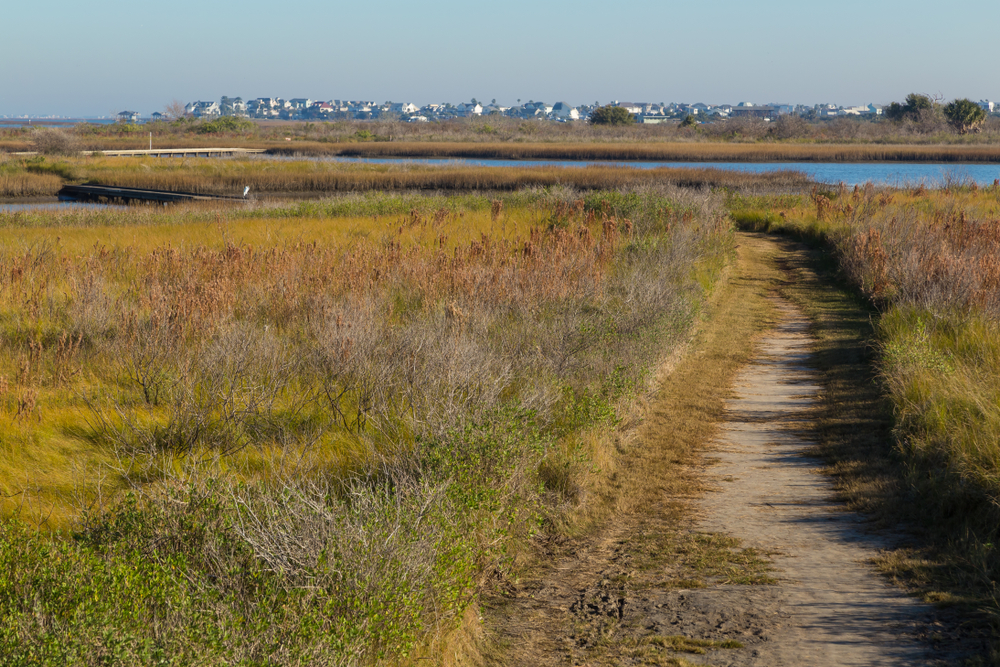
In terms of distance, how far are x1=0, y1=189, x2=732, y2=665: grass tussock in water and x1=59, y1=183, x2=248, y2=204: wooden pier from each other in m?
18.5

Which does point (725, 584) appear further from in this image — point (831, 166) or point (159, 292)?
point (831, 166)

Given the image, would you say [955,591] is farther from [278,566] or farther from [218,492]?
[218,492]

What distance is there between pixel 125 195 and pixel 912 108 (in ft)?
297

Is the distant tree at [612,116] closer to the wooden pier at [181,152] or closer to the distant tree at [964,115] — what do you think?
the distant tree at [964,115]

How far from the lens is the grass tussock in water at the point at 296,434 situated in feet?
12.6

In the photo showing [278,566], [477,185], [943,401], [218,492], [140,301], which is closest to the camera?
[278,566]

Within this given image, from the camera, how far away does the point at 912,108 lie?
96312mm

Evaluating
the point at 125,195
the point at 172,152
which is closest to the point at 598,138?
the point at 172,152

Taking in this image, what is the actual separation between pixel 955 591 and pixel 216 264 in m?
10.7

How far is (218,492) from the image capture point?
4.83m

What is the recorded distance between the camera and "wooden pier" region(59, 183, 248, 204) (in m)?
32.8

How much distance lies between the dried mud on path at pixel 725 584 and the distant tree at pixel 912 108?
99.4 meters

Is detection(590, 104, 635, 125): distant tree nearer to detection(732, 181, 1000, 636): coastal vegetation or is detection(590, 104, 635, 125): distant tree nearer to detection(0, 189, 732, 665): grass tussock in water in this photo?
detection(732, 181, 1000, 636): coastal vegetation

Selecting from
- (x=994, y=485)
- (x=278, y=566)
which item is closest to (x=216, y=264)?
(x=278, y=566)
